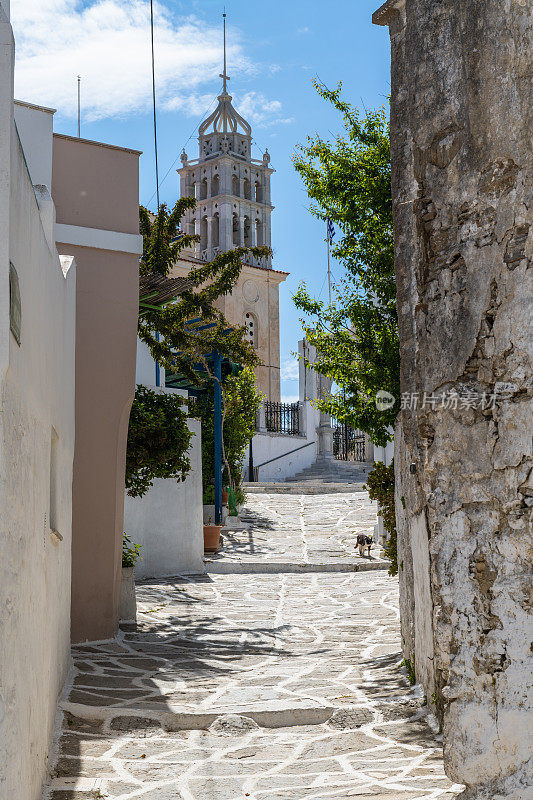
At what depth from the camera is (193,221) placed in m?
43.7

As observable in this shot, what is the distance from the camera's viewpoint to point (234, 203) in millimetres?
43188

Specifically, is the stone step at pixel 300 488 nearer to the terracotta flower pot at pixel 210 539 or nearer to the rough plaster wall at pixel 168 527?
the terracotta flower pot at pixel 210 539

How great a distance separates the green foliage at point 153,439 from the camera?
10.8m

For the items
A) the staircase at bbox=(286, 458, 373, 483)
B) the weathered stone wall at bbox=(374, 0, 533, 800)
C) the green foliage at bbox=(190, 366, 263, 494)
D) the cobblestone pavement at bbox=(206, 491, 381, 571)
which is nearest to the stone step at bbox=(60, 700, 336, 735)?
the weathered stone wall at bbox=(374, 0, 533, 800)

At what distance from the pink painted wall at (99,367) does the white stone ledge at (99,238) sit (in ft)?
0.21

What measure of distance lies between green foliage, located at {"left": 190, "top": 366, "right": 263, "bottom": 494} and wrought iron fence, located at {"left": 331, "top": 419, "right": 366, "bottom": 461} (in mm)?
10079

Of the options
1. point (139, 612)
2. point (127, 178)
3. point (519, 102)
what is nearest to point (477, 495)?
point (519, 102)

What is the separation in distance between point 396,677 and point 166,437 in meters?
4.49

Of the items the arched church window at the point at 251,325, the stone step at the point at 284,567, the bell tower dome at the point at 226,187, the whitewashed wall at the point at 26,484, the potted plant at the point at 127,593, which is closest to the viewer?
the whitewashed wall at the point at 26,484

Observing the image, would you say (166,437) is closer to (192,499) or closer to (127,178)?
(127,178)

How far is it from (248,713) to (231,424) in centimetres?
1610

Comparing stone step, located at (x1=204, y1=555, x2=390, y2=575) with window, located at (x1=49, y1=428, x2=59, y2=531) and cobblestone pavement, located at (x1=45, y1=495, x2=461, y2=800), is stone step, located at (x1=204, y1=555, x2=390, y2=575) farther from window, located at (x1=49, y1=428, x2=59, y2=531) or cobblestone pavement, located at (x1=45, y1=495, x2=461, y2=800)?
window, located at (x1=49, y1=428, x2=59, y2=531)

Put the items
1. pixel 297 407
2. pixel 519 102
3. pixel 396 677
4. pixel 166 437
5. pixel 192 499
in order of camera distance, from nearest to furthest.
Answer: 1. pixel 519 102
2. pixel 396 677
3. pixel 166 437
4. pixel 192 499
5. pixel 297 407

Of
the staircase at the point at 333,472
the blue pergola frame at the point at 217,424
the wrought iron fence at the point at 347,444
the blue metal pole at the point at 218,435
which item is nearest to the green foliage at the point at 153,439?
the blue pergola frame at the point at 217,424
